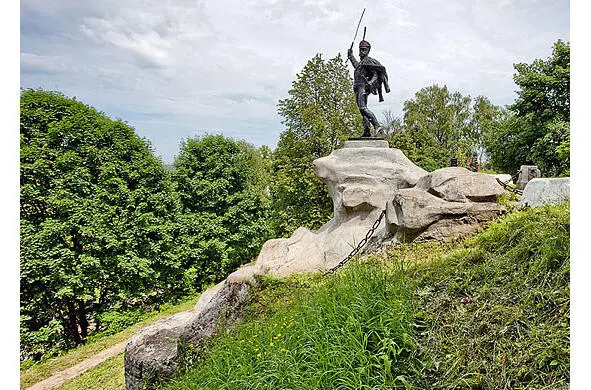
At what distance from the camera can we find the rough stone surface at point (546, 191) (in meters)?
5.28

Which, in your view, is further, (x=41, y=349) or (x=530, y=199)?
(x=41, y=349)

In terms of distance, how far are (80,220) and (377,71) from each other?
34.2ft

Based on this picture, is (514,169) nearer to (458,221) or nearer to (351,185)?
(351,185)

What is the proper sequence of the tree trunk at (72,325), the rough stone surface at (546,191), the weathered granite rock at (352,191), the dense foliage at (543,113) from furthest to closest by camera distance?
the dense foliage at (543,113) → the tree trunk at (72,325) → the weathered granite rock at (352,191) → the rough stone surface at (546,191)

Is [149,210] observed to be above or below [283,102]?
below

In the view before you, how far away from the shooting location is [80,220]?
1227 centimetres

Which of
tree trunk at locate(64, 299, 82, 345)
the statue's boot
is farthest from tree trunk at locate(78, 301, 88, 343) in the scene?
the statue's boot

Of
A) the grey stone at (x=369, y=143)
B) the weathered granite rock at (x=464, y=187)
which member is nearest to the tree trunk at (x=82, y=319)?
the grey stone at (x=369, y=143)

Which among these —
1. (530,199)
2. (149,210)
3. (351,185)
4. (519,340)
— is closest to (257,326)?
(519,340)

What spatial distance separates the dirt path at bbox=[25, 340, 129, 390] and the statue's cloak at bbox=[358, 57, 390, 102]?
10.1 metres

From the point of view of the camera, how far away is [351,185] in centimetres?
896

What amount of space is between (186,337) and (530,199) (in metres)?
5.53

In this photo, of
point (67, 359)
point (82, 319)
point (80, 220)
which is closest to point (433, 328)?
point (67, 359)

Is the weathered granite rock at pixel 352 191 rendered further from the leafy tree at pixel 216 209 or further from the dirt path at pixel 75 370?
the leafy tree at pixel 216 209
